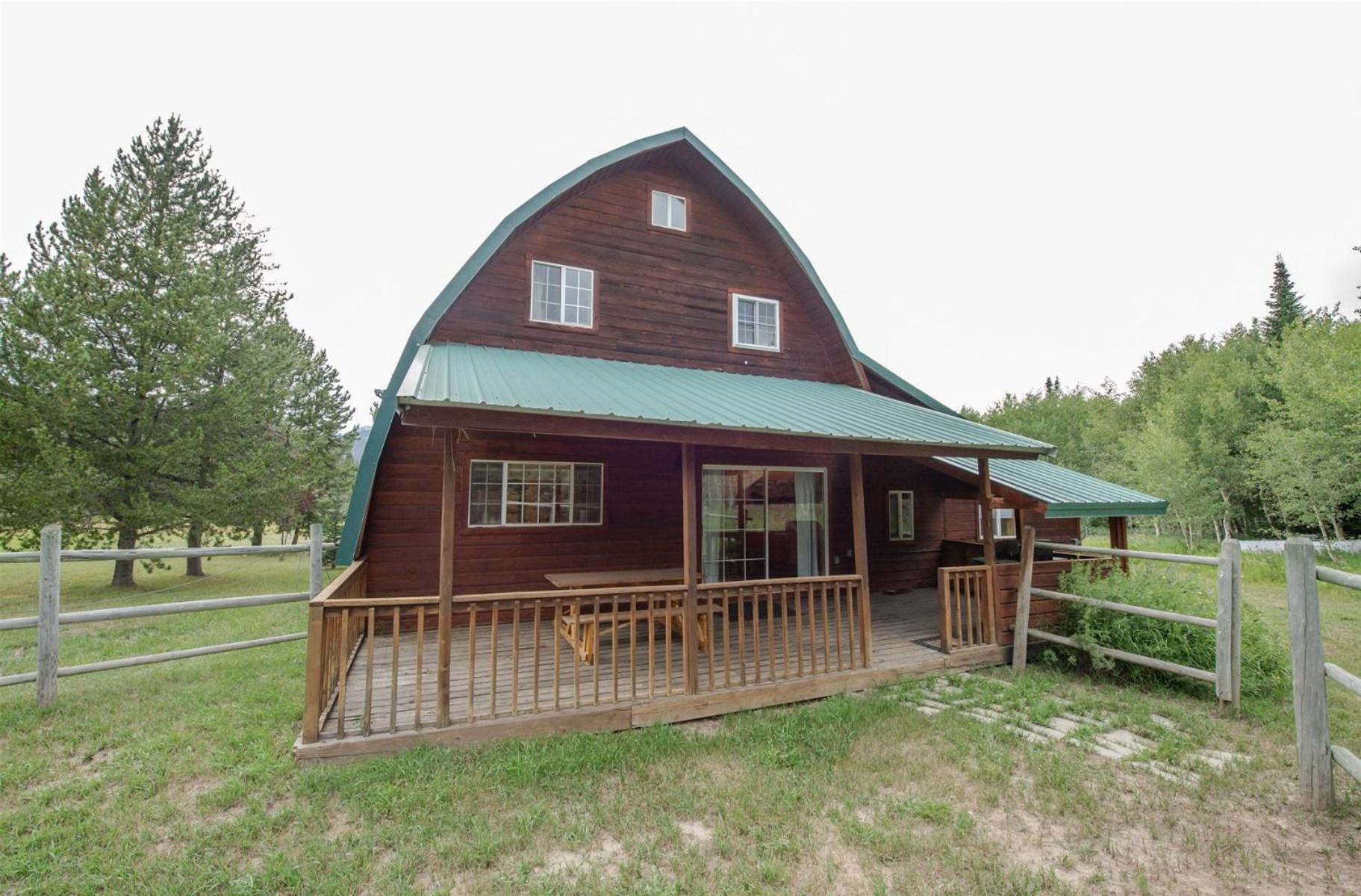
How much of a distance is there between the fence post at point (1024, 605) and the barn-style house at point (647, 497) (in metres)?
0.15

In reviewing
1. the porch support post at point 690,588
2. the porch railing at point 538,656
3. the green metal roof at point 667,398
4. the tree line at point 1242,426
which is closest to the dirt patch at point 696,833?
the porch railing at point 538,656

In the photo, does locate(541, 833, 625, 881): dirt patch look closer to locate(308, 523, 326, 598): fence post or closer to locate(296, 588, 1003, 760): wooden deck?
locate(296, 588, 1003, 760): wooden deck

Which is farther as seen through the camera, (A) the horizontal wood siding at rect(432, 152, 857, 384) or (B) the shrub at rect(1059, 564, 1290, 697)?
(A) the horizontal wood siding at rect(432, 152, 857, 384)

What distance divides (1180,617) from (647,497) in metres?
6.00

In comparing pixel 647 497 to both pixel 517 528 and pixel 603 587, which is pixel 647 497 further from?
pixel 603 587

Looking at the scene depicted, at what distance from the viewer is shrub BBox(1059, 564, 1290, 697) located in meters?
5.38

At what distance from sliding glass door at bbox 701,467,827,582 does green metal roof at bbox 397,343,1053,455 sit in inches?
55.1

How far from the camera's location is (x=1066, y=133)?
572 inches

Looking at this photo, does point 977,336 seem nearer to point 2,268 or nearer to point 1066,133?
point 1066,133

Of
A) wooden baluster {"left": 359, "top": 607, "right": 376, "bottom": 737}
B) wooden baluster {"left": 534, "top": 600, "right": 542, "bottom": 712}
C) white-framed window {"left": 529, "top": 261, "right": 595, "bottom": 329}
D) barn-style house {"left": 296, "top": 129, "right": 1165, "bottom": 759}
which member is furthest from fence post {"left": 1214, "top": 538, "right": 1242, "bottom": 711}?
white-framed window {"left": 529, "top": 261, "right": 595, "bottom": 329}

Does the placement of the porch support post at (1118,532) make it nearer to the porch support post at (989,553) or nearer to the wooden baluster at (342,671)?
the porch support post at (989,553)

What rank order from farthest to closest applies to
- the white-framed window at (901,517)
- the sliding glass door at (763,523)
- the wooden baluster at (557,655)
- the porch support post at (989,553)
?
the white-framed window at (901,517) → the sliding glass door at (763,523) → the porch support post at (989,553) → the wooden baluster at (557,655)

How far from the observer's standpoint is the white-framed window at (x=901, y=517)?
1023 cm

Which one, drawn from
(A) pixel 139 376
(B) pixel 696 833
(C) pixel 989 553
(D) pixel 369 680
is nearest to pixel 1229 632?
(C) pixel 989 553
